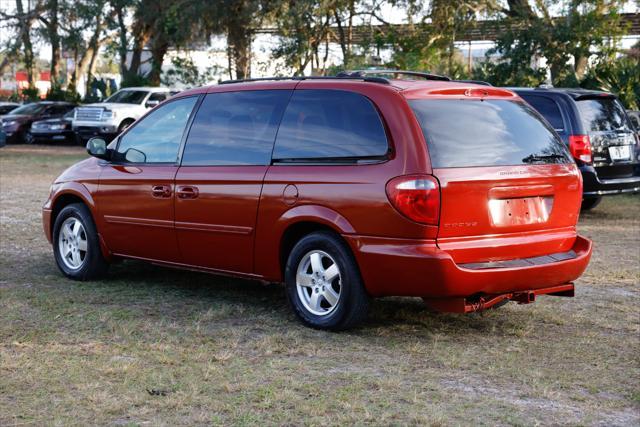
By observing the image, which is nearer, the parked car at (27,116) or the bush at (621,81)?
the bush at (621,81)

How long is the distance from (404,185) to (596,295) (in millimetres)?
2808

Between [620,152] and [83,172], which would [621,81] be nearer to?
[620,152]

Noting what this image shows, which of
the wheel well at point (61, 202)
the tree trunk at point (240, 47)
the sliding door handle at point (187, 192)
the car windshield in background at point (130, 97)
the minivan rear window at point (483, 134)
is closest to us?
the minivan rear window at point (483, 134)

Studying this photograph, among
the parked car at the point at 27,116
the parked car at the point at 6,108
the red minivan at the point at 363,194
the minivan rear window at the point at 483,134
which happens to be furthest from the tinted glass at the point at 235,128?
the parked car at the point at 6,108

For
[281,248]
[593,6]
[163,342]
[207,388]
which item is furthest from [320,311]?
[593,6]

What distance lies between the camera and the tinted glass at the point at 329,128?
6.57 meters

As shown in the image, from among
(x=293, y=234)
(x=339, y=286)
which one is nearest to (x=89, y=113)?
(x=293, y=234)

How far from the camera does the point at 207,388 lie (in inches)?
212

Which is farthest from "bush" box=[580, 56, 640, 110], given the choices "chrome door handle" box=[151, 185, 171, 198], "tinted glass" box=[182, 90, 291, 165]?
"chrome door handle" box=[151, 185, 171, 198]

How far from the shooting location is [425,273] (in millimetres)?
6238

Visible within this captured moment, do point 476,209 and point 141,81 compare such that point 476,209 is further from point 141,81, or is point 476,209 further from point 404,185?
point 141,81

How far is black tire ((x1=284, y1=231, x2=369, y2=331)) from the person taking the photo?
6.56 m

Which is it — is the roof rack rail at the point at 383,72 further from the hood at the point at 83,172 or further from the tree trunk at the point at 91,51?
the tree trunk at the point at 91,51

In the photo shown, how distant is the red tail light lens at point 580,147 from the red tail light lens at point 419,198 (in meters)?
6.73
